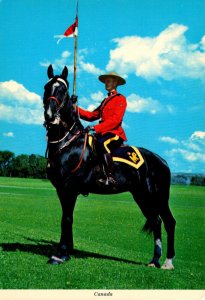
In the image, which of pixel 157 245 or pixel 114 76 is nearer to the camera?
pixel 114 76

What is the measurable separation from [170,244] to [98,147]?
2249 millimetres

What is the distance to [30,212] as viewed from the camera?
17.9m

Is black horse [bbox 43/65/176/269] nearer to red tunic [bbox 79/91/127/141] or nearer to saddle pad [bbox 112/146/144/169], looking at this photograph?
saddle pad [bbox 112/146/144/169]

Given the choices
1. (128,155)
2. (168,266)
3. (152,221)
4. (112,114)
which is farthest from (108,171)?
(168,266)

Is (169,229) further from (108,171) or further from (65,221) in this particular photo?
(65,221)

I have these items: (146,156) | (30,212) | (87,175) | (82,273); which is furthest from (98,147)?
(30,212)

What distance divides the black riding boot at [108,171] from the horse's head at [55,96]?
1129mm

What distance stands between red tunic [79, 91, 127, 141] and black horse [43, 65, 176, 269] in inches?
14.5

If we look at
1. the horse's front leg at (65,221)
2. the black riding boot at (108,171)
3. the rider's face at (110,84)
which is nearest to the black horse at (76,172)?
the horse's front leg at (65,221)

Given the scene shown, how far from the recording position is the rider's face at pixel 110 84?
8711mm

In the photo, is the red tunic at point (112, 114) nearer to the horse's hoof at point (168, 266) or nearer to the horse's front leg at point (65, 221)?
the horse's front leg at point (65, 221)

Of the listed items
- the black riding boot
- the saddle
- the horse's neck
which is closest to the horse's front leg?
the black riding boot

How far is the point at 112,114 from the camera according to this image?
8.59 meters

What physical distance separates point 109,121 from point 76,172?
1092 mm
